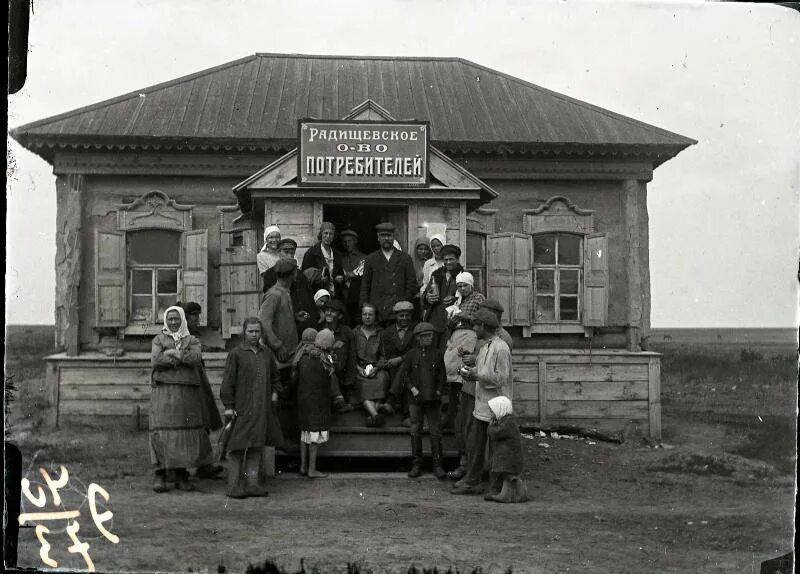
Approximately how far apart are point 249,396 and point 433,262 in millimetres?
2812

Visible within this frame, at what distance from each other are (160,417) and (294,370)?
1.45 metres

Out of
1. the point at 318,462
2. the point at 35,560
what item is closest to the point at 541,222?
the point at 318,462

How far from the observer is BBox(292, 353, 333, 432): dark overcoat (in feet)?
26.3

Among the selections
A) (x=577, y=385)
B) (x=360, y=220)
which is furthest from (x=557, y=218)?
(x=360, y=220)

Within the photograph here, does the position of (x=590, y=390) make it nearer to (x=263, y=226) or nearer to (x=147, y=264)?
(x=263, y=226)

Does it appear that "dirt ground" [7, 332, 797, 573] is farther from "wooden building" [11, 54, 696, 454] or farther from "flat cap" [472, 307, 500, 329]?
"flat cap" [472, 307, 500, 329]

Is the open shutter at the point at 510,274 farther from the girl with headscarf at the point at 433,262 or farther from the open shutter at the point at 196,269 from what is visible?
the open shutter at the point at 196,269

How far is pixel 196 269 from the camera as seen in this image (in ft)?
37.8

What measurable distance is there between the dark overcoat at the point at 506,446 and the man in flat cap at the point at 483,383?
0.18 meters

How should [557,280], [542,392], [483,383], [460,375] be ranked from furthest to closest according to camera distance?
[557,280] → [542,392] → [460,375] → [483,383]

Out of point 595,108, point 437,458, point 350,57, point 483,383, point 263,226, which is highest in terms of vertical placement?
point 350,57

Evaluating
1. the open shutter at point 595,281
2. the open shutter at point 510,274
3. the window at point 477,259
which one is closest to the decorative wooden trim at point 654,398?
the open shutter at point 595,281

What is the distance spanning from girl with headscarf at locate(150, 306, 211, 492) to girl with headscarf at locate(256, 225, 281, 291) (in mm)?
1411

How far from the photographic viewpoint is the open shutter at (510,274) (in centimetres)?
1195
